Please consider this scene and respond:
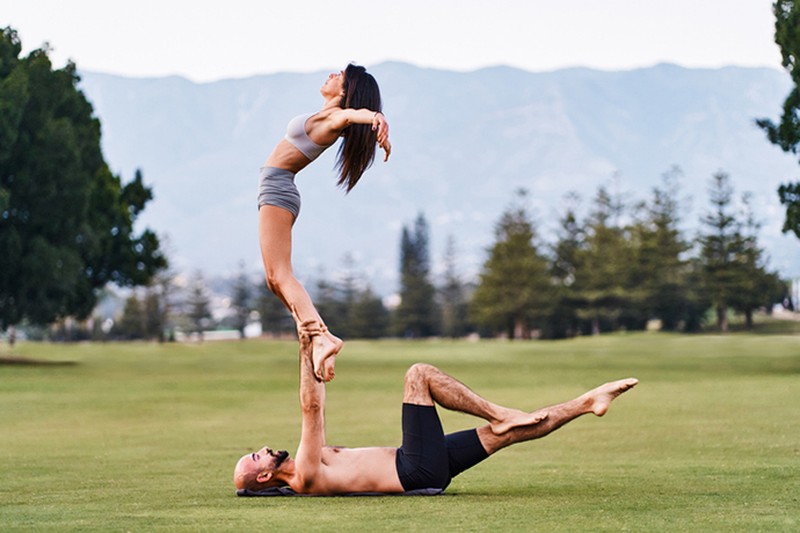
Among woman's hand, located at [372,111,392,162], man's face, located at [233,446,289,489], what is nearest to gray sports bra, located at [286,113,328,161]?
woman's hand, located at [372,111,392,162]

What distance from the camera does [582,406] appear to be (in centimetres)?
1041

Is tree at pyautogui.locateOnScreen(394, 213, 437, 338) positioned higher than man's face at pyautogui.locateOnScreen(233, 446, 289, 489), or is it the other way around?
tree at pyautogui.locateOnScreen(394, 213, 437, 338)

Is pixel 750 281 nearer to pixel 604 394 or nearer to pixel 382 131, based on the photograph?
pixel 604 394

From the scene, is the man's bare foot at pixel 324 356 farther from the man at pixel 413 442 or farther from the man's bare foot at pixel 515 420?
the man's bare foot at pixel 515 420

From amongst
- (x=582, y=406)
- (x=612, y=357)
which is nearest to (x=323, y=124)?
(x=582, y=406)

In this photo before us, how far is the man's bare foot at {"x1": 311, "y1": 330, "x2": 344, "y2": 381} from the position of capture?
10070mm

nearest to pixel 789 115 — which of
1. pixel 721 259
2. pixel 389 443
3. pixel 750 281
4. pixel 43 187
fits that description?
pixel 389 443

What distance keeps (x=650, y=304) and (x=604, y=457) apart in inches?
3807

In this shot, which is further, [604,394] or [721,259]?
[721,259]

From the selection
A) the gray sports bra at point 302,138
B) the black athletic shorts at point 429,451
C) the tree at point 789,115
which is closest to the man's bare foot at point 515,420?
the black athletic shorts at point 429,451

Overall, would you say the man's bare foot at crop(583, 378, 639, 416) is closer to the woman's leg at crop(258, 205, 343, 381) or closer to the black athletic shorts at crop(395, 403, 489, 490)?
the black athletic shorts at crop(395, 403, 489, 490)

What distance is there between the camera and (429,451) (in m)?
10.5

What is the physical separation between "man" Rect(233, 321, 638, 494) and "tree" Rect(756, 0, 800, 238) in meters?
32.3

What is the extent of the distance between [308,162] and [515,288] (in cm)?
10849
